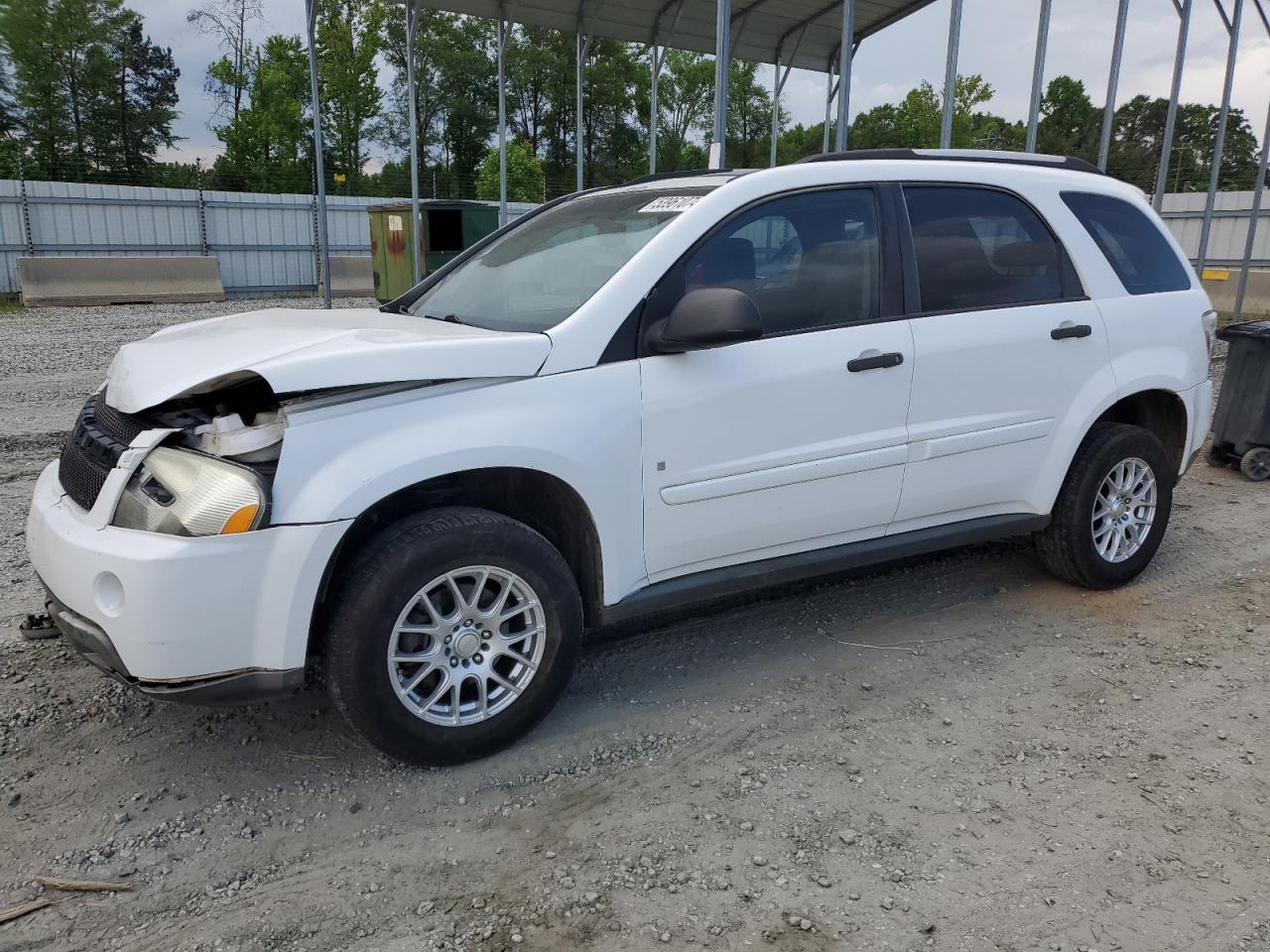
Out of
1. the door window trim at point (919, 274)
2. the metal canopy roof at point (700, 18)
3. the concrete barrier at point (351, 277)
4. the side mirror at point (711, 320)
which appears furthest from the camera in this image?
the concrete barrier at point (351, 277)

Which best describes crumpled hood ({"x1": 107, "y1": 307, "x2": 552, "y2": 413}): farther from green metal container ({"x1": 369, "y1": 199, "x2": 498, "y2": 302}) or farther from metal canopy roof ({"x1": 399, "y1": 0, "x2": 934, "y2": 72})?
green metal container ({"x1": 369, "y1": 199, "x2": 498, "y2": 302})

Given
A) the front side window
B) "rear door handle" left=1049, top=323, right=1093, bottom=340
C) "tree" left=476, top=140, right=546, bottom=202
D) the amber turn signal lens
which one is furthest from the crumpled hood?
"tree" left=476, top=140, right=546, bottom=202

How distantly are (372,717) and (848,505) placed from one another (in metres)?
1.95

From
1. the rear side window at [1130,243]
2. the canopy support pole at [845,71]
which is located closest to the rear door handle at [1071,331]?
the rear side window at [1130,243]

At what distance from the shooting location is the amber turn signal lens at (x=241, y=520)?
275 cm

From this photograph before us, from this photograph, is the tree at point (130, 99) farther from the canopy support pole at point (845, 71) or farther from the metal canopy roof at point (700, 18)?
the canopy support pole at point (845, 71)

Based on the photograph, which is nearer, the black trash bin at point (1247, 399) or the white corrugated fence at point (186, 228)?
the black trash bin at point (1247, 399)

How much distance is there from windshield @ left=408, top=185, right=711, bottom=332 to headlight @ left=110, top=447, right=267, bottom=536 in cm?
113

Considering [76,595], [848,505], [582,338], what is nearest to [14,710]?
[76,595]

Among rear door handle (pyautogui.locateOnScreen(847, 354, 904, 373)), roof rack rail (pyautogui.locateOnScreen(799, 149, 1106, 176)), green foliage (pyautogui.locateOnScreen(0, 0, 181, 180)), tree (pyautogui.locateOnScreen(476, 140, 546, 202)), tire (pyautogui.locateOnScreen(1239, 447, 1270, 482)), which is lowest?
tire (pyautogui.locateOnScreen(1239, 447, 1270, 482))

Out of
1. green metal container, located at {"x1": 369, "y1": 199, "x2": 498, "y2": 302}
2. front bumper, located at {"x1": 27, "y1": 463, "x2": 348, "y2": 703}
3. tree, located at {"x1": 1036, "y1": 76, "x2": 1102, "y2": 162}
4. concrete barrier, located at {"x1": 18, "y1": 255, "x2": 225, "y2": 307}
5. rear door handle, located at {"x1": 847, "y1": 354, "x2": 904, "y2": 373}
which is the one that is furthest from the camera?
tree, located at {"x1": 1036, "y1": 76, "x2": 1102, "y2": 162}

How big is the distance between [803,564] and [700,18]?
13.4 meters

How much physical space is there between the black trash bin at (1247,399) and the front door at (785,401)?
4470mm

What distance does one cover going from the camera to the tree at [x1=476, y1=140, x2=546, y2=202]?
3322 cm
